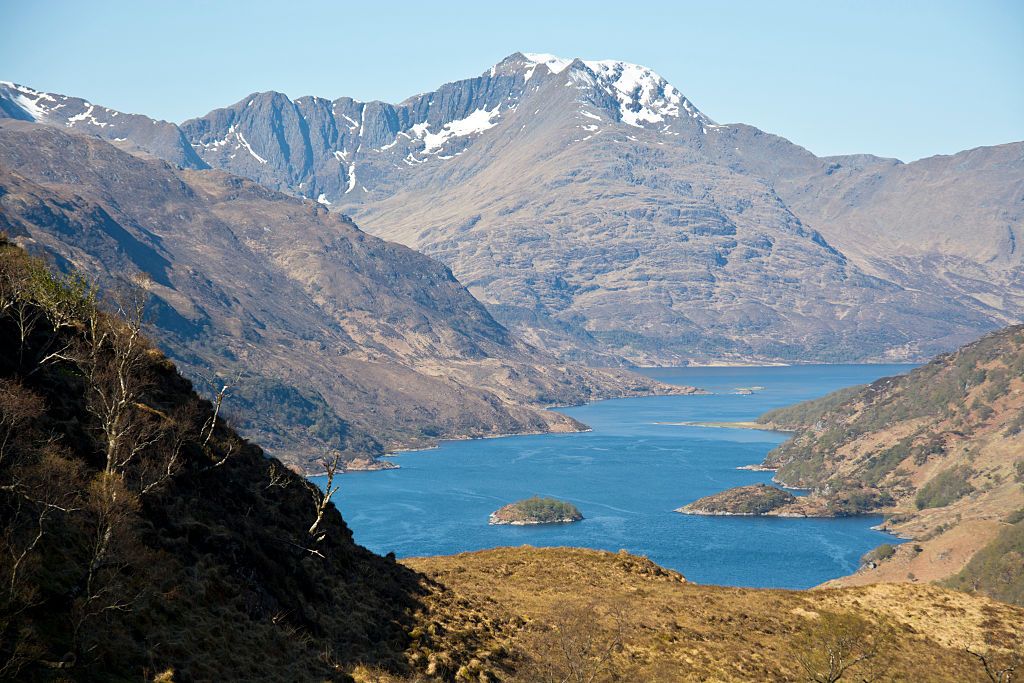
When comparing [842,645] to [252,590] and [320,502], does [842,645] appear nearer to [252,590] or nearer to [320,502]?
[320,502]

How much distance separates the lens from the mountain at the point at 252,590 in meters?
40.3

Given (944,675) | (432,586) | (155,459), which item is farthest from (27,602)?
(944,675)

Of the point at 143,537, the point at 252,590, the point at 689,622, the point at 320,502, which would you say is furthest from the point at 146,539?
the point at 689,622

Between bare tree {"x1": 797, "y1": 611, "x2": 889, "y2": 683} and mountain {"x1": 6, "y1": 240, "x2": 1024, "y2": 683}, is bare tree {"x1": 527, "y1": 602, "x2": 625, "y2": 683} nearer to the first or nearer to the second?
mountain {"x1": 6, "y1": 240, "x2": 1024, "y2": 683}

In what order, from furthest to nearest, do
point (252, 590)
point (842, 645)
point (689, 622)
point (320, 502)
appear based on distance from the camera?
point (842, 645), point (689, 622), point (320, 502), point (252, 590)

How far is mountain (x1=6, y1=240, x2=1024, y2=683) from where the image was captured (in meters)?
40.3

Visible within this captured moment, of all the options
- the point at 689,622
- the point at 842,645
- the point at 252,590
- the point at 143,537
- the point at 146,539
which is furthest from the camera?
the point at 842,645

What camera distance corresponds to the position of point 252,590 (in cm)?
4928

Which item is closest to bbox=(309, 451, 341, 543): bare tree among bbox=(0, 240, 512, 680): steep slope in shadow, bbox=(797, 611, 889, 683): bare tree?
bbox=(0, 240, 512, 680): steep slope in shadow

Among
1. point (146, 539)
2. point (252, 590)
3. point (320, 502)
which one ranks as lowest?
point (252, 590)

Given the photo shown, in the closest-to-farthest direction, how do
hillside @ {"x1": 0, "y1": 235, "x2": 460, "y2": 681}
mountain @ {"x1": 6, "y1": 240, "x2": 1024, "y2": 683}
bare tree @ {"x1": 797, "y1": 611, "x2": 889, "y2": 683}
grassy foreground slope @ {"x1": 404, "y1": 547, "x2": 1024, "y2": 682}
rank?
hillside @ {"x1": 0, "y1": 235, "x2": 460, "y2": 681} → mountain @ {"x1": 6, "y1": 240, "x2": 1024, "y2": 683} → grassy foreground slope @ {"x1": 404, "y1": 547, "x2": 1024, "y2": 682} → bare tree @ {"x1": 797, "y1": 611, "x2": 889, "y2": 683}

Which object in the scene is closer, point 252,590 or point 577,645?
point 252,590

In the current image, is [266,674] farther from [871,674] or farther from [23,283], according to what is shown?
[871,674]

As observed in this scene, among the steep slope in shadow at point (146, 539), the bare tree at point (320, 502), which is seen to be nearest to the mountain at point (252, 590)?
the steep slope in shadow at point (146, 539)
